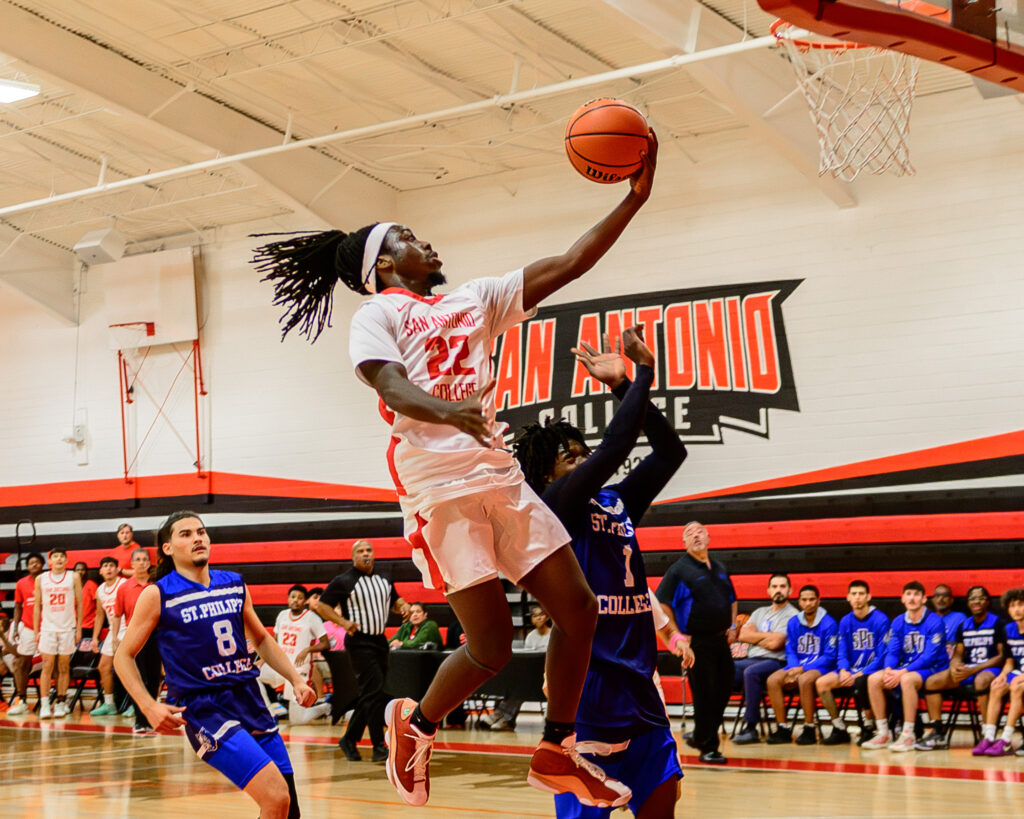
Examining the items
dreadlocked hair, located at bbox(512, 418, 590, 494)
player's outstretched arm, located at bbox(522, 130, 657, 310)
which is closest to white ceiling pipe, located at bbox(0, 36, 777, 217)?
dreadlocked hair, located at bbox(512, 418, 590, 494)

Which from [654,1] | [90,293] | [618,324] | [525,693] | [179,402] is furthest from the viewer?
[90,293]

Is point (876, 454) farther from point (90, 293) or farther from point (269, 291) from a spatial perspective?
point (90, 293)

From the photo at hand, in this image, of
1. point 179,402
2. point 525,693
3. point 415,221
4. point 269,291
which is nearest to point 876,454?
point 525,693

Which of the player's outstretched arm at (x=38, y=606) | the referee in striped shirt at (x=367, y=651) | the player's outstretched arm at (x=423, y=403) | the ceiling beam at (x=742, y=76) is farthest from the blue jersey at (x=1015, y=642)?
the player's outstretched arm at (x=38, y=606)

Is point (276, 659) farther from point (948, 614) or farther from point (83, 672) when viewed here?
point (83, 672)

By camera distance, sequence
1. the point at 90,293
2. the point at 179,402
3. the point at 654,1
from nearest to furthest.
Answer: the point at 654,1
the point at 179,402
the point at 90,293

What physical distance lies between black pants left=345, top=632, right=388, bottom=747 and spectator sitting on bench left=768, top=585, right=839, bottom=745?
3578 mm

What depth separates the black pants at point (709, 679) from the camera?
955 centimetres

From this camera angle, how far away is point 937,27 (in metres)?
4.34

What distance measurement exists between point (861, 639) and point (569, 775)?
312 inches

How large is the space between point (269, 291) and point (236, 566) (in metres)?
3.65

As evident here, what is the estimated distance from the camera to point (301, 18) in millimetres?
11820

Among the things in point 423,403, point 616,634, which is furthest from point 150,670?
point 423,403

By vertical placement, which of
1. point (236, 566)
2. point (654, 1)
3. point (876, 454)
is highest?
point (654, 1)
